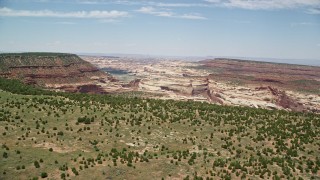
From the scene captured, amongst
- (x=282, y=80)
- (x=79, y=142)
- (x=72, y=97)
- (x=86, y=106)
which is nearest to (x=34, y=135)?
(x=79, y=142)

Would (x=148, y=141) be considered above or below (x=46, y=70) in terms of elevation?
below

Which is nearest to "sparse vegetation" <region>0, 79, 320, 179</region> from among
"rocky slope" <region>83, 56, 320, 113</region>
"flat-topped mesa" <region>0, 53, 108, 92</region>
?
"rocky slope" <region>83, 56, 320, 113</region>

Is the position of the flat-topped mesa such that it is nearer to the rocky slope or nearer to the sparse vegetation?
the rocky slope

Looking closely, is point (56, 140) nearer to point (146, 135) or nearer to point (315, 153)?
point (146, 135)

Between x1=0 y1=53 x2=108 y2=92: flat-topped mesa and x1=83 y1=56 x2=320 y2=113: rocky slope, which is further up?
x1=0 y1=53 x2=108 y2=92: flat-topped mesa

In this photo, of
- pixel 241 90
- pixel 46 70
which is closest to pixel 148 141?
pixel 241 90

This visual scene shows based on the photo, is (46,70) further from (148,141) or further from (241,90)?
(148,141)

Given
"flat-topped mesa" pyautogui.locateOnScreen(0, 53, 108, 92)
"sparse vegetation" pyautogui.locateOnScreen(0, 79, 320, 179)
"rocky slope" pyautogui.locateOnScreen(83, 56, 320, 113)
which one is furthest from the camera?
"flat-topped mesa" pyautogui.locateOnScreen(0, 53, 108, 92)

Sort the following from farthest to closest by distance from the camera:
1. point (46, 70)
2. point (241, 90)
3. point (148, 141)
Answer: point (46, 70) < point (241, 90) < point (148, 141)

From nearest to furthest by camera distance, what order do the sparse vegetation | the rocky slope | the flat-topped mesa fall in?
the sparse vegetation, the rocky slope, the flat-topped mesa
